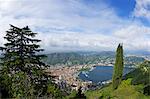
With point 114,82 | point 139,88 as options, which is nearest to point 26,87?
point 139,88

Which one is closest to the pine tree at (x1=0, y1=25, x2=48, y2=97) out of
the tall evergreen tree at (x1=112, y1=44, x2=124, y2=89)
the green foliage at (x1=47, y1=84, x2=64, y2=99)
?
the green foliage at (x1=47, y1=84, x2=64, y2=99)

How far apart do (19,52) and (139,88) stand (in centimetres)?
2776

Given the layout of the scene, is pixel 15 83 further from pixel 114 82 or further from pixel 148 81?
pixel 114 82

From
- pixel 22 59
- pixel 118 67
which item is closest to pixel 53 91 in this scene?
pixel 22 59

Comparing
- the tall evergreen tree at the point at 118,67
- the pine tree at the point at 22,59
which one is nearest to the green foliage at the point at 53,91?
the pine tree at the point at 22,59

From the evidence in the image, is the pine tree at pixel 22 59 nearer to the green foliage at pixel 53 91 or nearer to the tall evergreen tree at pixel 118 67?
the green foliage at pixel 53 91

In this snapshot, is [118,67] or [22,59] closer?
[22,59]

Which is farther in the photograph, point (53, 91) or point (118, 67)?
point (118, 67)

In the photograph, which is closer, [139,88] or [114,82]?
[139,88]

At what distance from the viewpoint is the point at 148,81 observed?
56.5 meters

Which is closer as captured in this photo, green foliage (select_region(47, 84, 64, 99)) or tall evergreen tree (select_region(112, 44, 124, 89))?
green foliage (select_region(47, 84, 64, 99))

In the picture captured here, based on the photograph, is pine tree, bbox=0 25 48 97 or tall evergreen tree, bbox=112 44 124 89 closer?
pine tree, bbox=0 25 48 97

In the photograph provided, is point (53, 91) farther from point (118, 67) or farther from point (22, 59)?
point (118, 67)

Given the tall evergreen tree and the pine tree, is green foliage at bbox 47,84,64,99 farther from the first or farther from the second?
the tall evergreen tree
